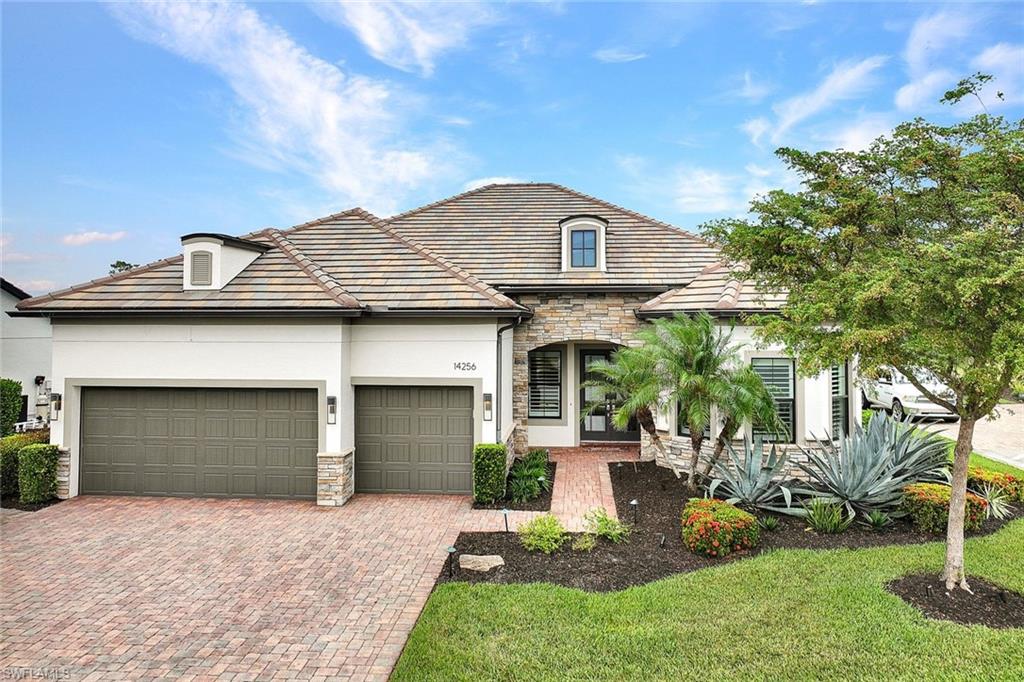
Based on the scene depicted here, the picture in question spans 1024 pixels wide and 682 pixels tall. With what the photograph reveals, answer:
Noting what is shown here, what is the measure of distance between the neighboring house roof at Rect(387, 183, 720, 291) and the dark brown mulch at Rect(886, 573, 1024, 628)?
332 inches

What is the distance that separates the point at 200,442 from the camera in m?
10.2

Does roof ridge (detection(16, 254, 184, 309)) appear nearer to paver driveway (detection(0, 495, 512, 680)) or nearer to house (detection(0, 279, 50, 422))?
paver driveway (detection(0, 495, 512, 680))

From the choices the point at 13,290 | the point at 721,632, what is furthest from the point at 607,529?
the point at 13,290

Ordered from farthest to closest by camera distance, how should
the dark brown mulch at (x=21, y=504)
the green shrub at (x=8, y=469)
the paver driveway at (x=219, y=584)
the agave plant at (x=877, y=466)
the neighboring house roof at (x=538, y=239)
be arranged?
1. the neighboring house roof at (x=538, y=239)
2. the green shrub at (x=8, y=469)
3. the dark brown mulch at (x=21, y=504)
4. the agave plant at (x=877, y=466)
5. the paver driveway at (x=219, y=584)

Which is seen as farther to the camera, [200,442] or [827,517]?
[200,442]

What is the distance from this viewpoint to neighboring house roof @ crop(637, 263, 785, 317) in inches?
440

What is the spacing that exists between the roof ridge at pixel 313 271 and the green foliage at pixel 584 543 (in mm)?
5624

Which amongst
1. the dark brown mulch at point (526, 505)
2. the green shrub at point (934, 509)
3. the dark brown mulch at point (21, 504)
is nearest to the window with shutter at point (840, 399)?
the green shrub at point (934, 509)

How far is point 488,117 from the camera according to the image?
1745 cm

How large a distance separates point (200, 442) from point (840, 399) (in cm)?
1312

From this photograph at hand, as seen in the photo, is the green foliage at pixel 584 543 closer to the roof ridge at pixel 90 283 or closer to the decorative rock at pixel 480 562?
the decorative rock at pixel 480 562

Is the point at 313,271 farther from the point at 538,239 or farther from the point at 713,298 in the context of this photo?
the point at 713,298

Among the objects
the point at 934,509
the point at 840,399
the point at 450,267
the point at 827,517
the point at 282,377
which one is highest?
the point at 450,267

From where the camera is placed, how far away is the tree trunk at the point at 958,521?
5.89 m
